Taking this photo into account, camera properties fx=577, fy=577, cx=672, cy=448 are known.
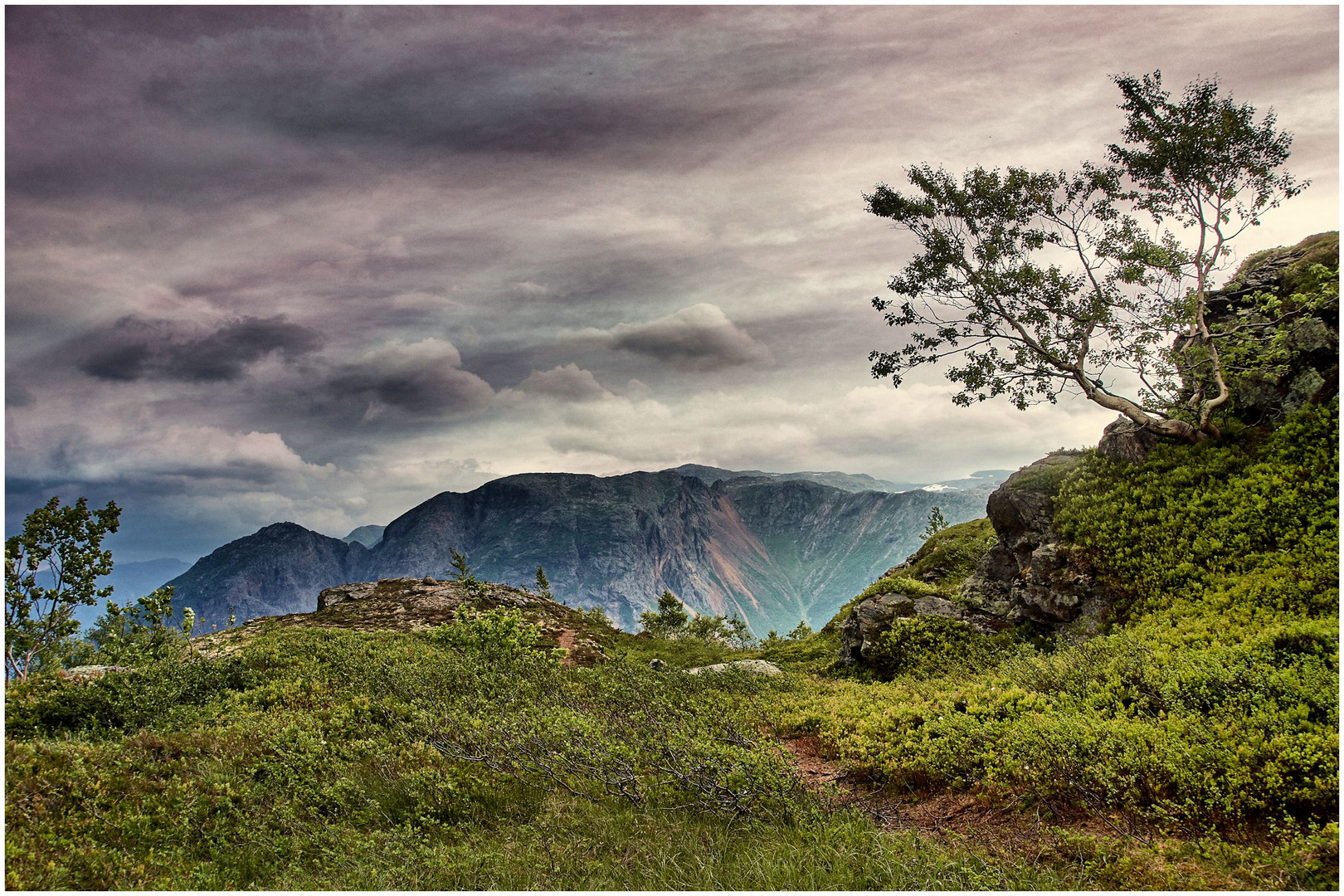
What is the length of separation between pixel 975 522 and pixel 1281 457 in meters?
16.7

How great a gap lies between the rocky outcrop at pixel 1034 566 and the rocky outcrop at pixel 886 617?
450mm

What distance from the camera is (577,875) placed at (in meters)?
5.85

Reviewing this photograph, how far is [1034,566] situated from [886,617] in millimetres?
4417

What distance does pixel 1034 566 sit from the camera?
14.8m

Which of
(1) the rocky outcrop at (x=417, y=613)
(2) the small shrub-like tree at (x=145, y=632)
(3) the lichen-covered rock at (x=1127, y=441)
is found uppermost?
(3) the lichen-covered rock at (x=1127, y=441)

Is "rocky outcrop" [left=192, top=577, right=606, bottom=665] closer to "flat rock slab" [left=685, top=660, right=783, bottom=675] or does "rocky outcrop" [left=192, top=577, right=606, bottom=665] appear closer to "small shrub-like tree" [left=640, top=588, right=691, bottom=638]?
"flat rock slab" [left=685, top=660, right=783, bottom=675]

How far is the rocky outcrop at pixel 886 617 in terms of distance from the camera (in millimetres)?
15781

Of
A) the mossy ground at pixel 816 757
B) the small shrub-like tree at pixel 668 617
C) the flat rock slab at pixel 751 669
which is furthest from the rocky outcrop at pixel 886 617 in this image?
the small shrub-like tree at pixel 668 617

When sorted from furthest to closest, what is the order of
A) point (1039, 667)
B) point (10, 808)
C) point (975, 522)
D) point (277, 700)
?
point (975, 522)
point (277, 700)
point (1039, 667)
point (10, 808)

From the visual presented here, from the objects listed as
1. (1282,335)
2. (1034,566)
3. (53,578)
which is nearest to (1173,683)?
(1034,566)

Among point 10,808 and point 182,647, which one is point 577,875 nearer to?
point 10,808

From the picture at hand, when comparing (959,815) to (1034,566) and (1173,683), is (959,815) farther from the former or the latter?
(1034,566)

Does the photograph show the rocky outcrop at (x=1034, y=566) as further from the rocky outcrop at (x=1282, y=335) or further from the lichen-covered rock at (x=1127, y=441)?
the rocky outcrop at (x=1282, y=335)

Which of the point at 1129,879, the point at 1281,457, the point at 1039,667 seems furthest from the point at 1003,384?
the point at 1129,879
